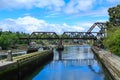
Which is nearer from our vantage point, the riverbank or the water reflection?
the riverbank

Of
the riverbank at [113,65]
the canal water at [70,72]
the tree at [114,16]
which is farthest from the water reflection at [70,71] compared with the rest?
the tree at [114,16]

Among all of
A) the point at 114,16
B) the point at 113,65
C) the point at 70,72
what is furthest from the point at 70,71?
the point at 114,16

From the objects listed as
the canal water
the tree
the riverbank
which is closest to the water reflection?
the canal water

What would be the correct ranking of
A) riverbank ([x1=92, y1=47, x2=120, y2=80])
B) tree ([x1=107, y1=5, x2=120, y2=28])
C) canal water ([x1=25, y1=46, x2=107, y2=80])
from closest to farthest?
1. riverbank ([x1=92, y1=47, x2=120, y2=80])
2. canal water ([x1=25, y1=46, x2=107, y2=80])
3. tree ([x1=107, y1=5, x2=120, y2=28])

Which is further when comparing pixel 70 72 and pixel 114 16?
pixel 114 16

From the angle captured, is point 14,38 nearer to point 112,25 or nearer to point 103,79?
point 112,25

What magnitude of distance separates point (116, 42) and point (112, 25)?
28.9m

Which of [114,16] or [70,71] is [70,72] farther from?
[114,16]

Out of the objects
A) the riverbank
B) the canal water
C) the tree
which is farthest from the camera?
the tree

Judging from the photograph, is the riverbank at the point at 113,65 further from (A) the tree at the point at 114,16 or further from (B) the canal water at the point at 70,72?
(A) the tree at the point at 114,16

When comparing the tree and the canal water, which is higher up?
the tree

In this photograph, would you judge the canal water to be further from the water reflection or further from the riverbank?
the riverbank

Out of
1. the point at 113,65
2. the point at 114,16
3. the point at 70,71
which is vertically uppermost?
the point at 114,16

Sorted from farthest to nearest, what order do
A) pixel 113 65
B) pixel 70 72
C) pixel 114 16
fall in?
1. pixel 114 16
2. pixel 70 72
3. pixel 113 65
